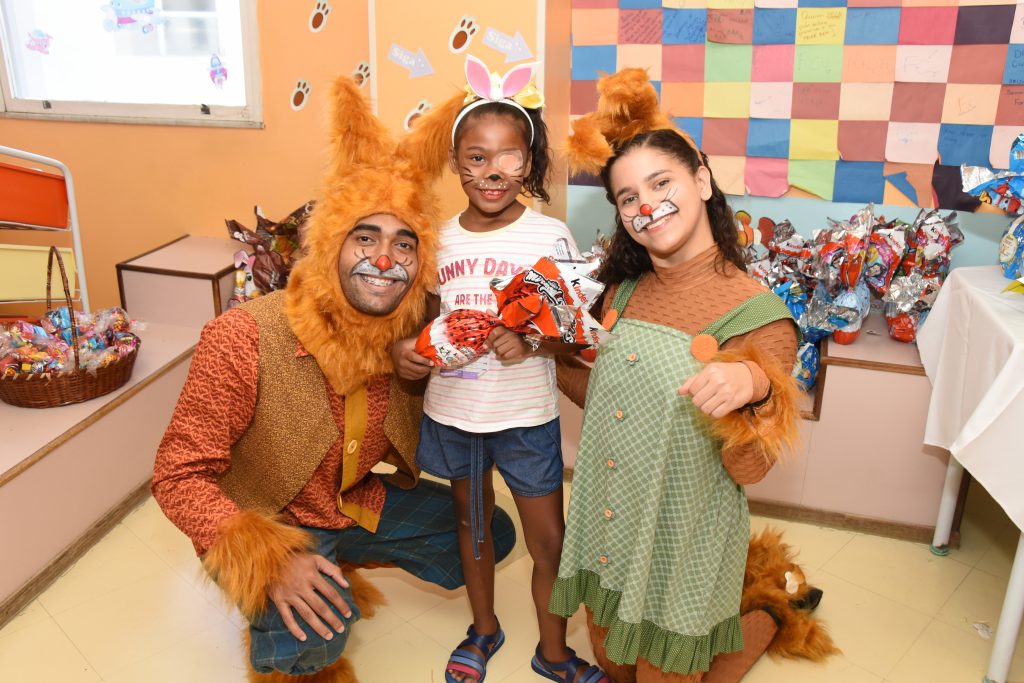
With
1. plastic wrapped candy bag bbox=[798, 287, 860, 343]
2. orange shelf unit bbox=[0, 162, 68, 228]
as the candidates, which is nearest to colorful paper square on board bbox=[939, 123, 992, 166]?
plastic wrapped candy bag bbox=[798, 287, 860, 343]

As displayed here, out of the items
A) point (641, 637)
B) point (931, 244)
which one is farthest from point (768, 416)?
point (931, 244)

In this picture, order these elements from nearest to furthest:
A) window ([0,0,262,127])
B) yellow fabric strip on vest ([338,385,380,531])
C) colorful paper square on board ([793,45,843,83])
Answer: yellow fabric strip on vest ([338,385,380,531]), colorful paper square on board ([793,45,843,83]), window ([0,0,262,127])

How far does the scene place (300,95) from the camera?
10.3ft

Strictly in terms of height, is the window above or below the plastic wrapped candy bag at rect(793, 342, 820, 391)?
above

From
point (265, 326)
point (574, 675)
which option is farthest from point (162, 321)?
point (574, 675)

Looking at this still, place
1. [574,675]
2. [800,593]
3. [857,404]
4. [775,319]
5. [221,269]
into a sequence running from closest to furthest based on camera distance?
[775,319], [574,675], [800,593], [857,404], [221,269]

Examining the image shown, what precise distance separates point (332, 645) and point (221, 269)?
5.76 feet

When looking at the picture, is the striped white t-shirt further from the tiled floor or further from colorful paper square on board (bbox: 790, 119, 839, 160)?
colorful paper square on board (bbox: 790, 119, 839, 160)

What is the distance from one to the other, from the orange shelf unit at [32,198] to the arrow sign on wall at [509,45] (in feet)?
5.06

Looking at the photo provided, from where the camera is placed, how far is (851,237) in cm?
232

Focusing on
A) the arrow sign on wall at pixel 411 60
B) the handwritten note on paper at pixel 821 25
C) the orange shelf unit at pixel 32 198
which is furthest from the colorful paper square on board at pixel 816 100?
the orange shelf unit at pixel 32 198

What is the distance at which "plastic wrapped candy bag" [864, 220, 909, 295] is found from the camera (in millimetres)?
2338

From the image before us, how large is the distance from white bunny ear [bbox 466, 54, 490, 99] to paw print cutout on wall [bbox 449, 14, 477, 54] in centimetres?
94

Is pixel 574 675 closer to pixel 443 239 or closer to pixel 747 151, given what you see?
pixel 443 239
